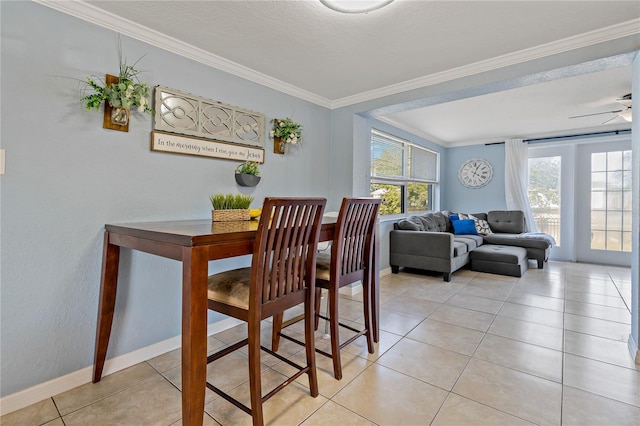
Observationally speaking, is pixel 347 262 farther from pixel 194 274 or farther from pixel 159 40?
pixel 159 40

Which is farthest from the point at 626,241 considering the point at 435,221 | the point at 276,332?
the point at 276,332

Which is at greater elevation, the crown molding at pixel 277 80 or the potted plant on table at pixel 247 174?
the crown molding at pixel 277 80

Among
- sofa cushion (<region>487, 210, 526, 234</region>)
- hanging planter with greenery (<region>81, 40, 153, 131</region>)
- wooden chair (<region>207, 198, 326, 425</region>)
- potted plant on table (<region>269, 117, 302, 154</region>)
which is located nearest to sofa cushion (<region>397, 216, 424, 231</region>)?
sofa cushion (<region>487, 210, 526, 234</region>)

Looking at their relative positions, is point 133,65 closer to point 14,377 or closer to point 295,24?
point 295,24

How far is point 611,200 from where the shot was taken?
4953 millimetres

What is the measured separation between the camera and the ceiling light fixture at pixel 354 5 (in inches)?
66.2

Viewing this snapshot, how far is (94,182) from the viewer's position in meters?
1.86

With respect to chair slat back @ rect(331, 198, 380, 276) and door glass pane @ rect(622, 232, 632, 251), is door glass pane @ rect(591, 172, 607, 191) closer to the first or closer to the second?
door glass pane @ rect(622, 232, 632, 251)

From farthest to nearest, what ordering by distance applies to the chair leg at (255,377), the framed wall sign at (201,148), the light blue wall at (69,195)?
the framed wall sign at (201,148)
the light blue wall at (69,195)
the chair leg at (255,377)

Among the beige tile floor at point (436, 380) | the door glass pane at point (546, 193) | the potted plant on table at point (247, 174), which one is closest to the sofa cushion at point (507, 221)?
the door glass pane at point (546, 193)

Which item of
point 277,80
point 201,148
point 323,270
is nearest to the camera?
point 323,270

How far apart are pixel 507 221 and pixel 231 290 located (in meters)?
5.43

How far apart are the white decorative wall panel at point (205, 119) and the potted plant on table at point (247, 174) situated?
0.83ft

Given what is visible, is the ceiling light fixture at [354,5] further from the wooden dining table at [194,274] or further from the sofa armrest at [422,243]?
the sofa armrest at [422,243]
